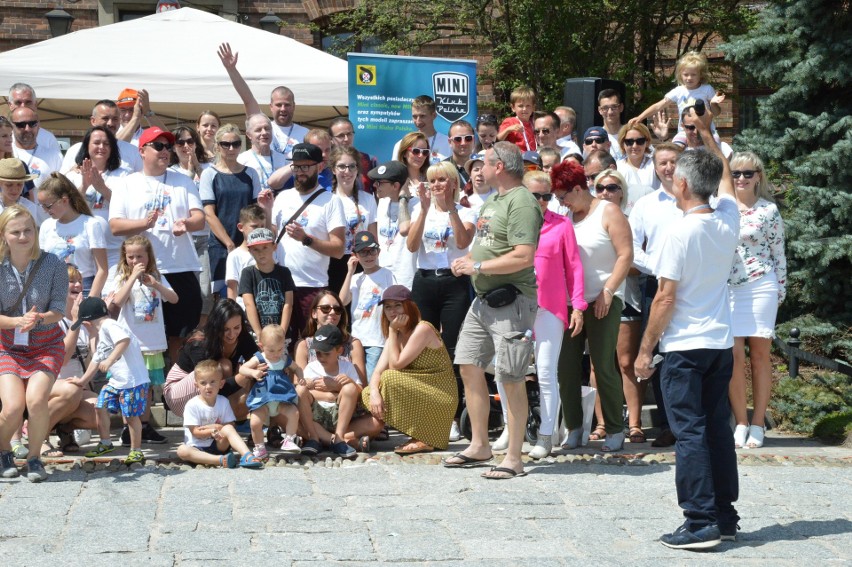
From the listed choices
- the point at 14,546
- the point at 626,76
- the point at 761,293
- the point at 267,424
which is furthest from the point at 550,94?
the point at 14,546

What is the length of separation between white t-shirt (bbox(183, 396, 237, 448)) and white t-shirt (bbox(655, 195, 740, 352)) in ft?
10.2

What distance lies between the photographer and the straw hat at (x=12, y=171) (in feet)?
27.8

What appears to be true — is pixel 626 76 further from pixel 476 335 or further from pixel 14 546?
pixel 14 546

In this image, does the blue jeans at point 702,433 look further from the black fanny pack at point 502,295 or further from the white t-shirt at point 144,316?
the white t-shirt at point 144,316

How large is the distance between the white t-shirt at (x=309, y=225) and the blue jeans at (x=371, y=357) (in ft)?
2.13

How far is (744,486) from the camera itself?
7129 millimetres

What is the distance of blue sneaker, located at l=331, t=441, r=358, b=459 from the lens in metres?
7.98

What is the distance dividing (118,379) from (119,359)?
13 cm

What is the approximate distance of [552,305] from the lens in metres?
7.84

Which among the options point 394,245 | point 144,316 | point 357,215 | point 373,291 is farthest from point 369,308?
point 144,316

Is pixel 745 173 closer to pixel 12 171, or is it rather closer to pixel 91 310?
pixel 91 310

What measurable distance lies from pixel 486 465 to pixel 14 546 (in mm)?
3003

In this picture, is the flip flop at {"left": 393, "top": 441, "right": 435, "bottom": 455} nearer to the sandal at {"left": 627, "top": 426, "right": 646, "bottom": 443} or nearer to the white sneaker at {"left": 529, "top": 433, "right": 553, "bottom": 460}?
the white sneaker at {"left": 529, "top": 433, "right": 553, "bottom": 460}

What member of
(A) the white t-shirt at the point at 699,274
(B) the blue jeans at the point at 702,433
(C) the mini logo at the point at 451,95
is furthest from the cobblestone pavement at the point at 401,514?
(C) the mini logo at the point at 451,95
